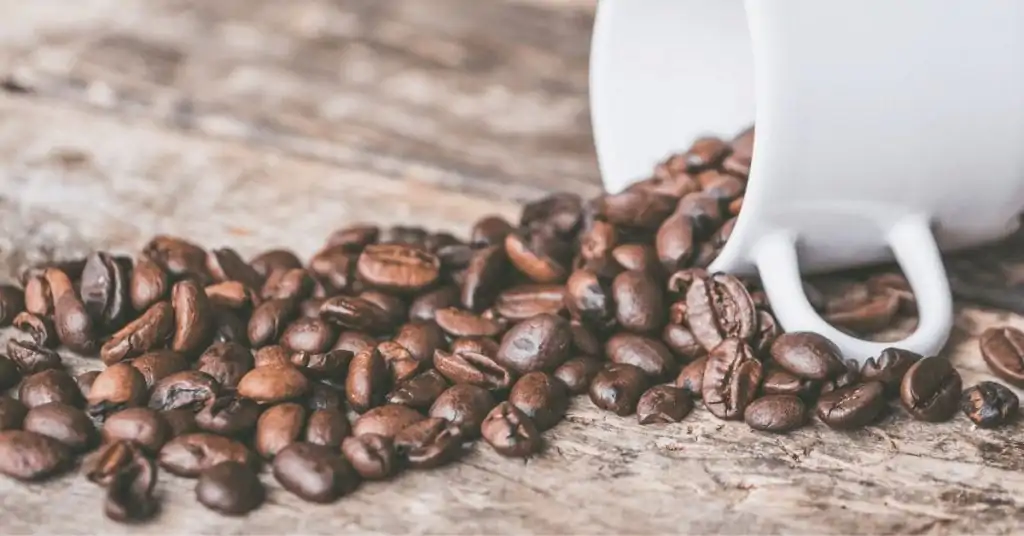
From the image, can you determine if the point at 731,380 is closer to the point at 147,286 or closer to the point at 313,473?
the point at 313,473

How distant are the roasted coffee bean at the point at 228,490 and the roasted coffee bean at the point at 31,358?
0.27m

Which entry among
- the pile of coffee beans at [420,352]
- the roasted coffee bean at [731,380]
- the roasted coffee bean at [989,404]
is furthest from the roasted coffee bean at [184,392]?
the roasted coffee bean at [989,404]

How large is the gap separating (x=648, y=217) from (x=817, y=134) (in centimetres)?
25

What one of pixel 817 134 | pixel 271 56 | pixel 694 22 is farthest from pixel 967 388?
pixel 271 56

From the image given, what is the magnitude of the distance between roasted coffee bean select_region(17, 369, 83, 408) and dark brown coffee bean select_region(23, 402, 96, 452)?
0.10 feet

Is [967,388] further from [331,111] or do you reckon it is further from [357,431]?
[331,111]

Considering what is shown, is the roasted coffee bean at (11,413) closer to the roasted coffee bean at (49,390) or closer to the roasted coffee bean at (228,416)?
the roasted coffee bean at (49,390)

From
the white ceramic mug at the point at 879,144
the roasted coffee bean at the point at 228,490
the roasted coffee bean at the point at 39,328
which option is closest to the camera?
the roasted coffee bean at the point at 228,490

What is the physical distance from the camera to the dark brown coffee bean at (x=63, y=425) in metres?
1.02

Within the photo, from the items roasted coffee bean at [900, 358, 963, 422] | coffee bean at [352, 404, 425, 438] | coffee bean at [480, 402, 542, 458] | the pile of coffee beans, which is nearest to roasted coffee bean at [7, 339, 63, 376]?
the pile of coffee beans

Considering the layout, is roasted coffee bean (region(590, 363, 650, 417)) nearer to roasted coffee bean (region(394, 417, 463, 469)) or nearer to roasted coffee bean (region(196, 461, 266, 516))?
roasted coffee bean (region(394, 417, 463, 469))

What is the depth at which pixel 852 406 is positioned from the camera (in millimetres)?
1052

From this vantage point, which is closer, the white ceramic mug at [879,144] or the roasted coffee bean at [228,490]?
the roasted coffee bean at [228,490]

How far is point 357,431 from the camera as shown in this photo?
1037mm
